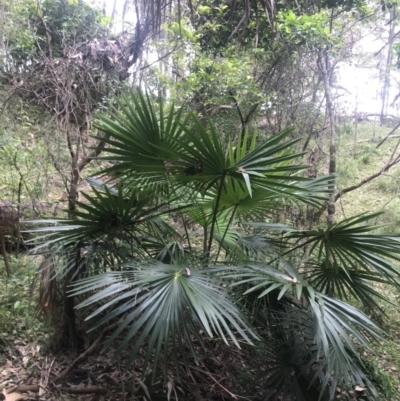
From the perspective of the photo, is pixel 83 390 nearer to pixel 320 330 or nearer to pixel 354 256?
pixel 320 330

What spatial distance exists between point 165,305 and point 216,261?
619 millimetres

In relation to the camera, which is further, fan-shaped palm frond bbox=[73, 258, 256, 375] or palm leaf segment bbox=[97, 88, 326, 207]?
palm leaf segment bbox=[97, 88, 326, 207]

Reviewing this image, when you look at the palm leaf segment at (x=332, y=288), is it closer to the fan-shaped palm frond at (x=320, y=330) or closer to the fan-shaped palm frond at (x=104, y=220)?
the fan-shaped palm frond at (x=320, y=330)

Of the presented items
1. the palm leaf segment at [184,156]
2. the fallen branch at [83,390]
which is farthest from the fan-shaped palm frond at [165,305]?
the fallen branch at [83,390]

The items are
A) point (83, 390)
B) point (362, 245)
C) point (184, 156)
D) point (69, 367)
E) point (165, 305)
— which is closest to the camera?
point (165, 305)

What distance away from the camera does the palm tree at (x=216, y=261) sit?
149cm

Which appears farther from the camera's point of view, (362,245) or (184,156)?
(362,245)

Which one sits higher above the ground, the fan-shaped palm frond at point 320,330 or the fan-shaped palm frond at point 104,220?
the fan-shaped palm frond at point 104,220

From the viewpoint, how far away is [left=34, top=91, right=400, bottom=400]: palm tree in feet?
4.89

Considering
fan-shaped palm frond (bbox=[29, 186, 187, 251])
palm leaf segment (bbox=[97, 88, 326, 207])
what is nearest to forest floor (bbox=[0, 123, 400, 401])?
fan-shaped palm frond (bbox=[29, 186, 187, 251])

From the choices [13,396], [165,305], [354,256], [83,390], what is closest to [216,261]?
[165,305]

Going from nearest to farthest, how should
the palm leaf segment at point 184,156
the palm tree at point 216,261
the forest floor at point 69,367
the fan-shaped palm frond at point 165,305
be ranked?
the fan-shaped palm frond at point 165,305
the palm tree at point 216,261
the palm leaf segment at point 184,156
the forest floor at point 69,367

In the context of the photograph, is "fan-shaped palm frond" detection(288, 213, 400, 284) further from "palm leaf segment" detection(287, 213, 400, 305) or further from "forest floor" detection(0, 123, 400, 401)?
"forest floor" detection(0, 123, 400, 401)

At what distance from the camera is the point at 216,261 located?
1.96 m
